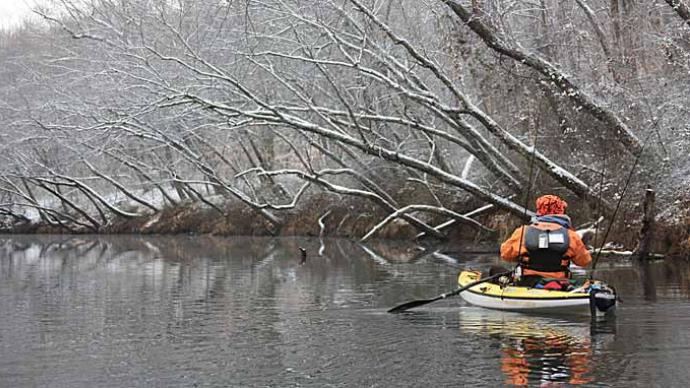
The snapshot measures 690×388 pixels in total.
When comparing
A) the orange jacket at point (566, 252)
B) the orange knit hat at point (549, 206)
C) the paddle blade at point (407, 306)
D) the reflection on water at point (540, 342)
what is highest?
the orange knit hat at point (549, 206)

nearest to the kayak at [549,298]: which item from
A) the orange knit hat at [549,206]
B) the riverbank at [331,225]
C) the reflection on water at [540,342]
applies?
the reflection on water at [540,342]

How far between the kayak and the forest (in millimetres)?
5166

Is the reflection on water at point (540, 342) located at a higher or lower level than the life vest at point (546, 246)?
lower

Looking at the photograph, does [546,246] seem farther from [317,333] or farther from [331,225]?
[331,225]

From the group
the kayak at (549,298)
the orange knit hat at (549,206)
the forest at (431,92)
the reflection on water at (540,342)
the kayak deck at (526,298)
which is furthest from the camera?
the forest at (431,92)

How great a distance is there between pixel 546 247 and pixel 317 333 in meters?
2.86

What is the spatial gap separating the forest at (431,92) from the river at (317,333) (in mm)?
3534

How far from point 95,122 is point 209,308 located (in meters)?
17.9

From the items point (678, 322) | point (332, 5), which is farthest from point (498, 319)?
point (332, 5)

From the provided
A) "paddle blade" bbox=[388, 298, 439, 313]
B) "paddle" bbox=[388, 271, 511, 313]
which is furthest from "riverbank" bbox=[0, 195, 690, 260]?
"paddle blade" bbox=[388, 298, 439, 313]

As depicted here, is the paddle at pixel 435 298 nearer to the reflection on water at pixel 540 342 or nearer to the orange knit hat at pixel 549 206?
the reflection on water at pixel 540 342

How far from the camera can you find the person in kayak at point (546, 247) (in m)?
12.1

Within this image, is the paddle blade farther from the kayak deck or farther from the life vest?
the life vest

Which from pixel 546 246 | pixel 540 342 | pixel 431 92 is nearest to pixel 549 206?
pixel 546 246
